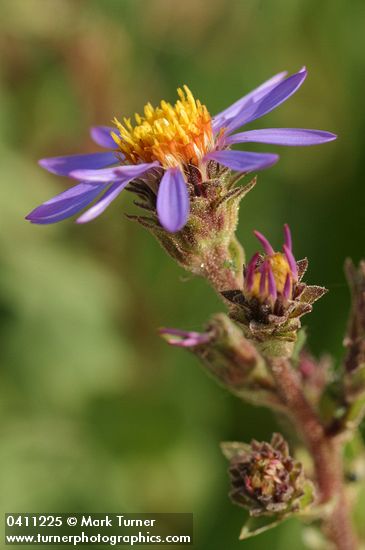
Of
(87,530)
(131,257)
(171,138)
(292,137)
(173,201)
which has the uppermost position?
(131,257)

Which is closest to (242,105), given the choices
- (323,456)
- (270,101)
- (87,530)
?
(270,101)

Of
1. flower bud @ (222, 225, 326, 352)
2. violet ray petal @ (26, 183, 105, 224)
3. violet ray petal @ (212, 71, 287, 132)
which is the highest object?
violet ray petal @ (212, 71, 287, 132)

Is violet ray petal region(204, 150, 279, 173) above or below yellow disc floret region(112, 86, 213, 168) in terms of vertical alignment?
below

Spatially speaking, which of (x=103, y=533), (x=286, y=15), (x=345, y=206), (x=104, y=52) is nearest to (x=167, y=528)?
(x=103, y=533)

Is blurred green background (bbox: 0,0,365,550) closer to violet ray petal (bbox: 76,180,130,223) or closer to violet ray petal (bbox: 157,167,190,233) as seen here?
violet ray petal (bbox: 157,167,190,233)

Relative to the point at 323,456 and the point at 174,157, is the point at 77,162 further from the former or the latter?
the point at 323,456

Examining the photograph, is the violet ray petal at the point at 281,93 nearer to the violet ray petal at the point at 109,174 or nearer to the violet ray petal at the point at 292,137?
the violet ray petal at the point at 292,137

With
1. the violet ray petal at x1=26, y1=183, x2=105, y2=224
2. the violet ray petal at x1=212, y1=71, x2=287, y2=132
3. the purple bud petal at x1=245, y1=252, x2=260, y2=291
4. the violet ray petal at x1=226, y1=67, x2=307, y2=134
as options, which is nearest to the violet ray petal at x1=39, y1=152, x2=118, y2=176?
the violet ray petal at x1=26, y1=183, x2=105, y2=224

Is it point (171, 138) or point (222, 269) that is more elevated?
point (171, 138)
